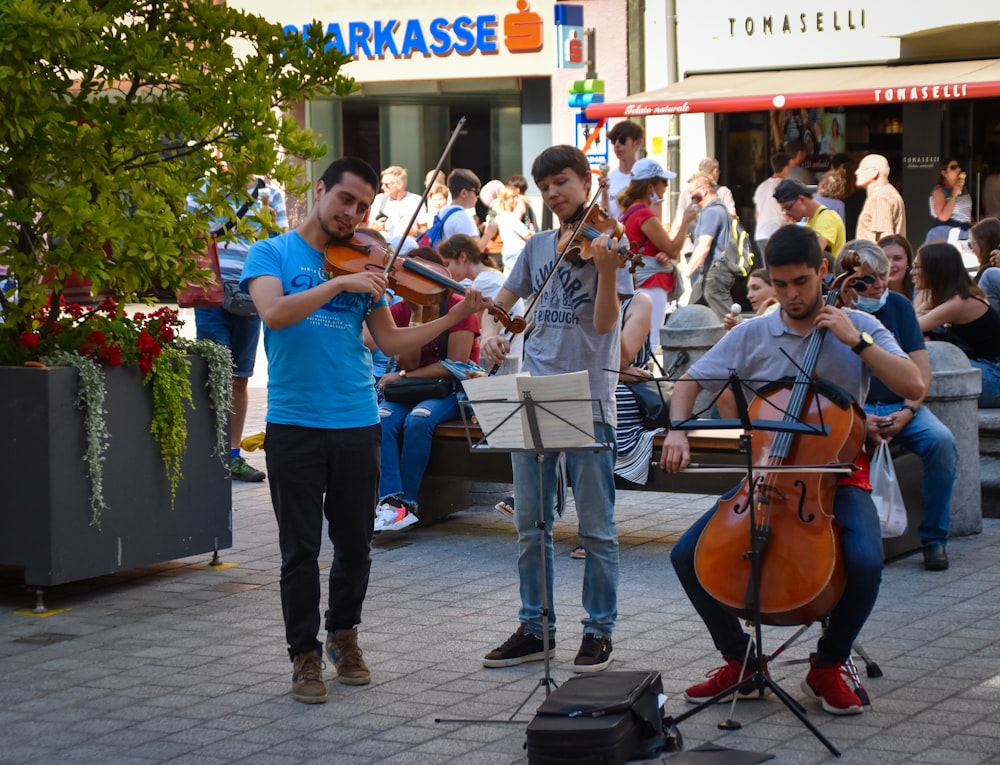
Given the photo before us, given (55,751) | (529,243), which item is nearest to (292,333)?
(529,243)

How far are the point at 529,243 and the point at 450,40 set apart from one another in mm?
18634

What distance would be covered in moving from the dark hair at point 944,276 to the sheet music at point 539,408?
149 inches

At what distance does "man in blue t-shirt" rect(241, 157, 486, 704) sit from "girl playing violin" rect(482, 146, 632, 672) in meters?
0.51

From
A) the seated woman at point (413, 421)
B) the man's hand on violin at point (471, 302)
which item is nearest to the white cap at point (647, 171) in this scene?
the seated woman at point (413, 421)

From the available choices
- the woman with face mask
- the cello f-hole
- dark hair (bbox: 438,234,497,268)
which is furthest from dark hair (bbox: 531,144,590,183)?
the woman with face mask

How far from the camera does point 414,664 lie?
18.9 ft

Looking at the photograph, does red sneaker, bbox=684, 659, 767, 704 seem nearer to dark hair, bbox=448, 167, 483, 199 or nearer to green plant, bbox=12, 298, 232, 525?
green plant, bbox=12, 298, 232, 525

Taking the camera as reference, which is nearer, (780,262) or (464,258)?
(780,262)

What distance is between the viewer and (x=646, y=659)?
574 centimetres

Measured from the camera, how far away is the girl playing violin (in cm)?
557

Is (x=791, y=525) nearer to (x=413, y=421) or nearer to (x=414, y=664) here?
(x=414, y=664)

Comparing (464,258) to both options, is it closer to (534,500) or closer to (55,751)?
(534,500)

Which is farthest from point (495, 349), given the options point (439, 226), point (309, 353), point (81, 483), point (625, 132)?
point (439, 226)

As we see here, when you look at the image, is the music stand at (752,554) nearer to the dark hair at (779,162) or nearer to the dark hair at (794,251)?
the dark hair at (794,251)
